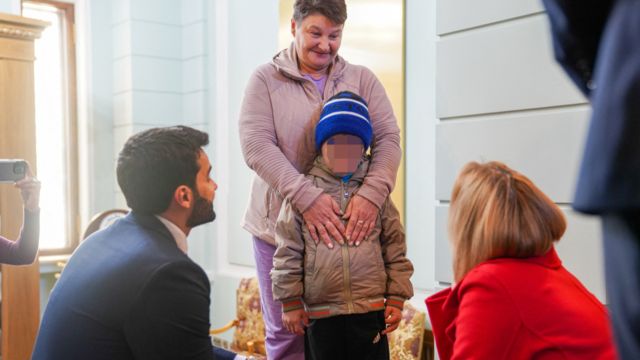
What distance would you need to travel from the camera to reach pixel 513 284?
1330 millimetres

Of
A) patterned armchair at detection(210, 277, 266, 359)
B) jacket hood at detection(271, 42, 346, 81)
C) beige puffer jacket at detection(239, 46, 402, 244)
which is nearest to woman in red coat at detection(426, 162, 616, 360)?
beige puffer jacket at detection(239, 46, 402, 244)

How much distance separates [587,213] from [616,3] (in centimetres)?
15

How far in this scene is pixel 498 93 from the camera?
254 centimetres

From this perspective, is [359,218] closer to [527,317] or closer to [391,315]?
[391,315]

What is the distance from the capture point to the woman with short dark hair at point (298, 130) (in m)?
1.84

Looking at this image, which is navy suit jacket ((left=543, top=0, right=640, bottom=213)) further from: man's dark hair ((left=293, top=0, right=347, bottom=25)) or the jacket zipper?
man's dark hair ((left=293, top=0, right=347, bottom=25))

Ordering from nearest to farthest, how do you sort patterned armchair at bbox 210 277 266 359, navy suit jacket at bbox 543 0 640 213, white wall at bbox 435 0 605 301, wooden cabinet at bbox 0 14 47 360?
navy suit jacket at bbox 543 0 640 213 < white wall at bbox 435 0 605 301 < wooden cabinet at bbox 0 14 47 360 < patterned armchair at bbox 210 277 266 359

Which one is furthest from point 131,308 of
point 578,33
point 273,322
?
point 578,33

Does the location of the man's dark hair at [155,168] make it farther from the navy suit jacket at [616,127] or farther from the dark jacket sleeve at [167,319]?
the navy suit jacket at [616,127]

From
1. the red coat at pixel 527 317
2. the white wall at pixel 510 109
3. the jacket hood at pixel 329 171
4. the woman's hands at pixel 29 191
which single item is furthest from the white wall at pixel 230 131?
the red coat at pixel 527 317

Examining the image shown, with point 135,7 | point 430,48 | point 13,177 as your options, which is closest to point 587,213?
point 13,177

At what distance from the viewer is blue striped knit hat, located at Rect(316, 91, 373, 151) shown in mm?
1771

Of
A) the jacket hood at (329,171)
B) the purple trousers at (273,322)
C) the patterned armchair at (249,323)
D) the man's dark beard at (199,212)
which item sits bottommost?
the patterned armchair at (249,323)

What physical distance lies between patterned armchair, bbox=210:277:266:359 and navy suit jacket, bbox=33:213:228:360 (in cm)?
248
